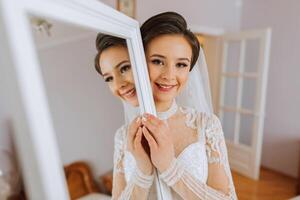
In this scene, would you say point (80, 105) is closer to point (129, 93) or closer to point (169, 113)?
point (129, 93)

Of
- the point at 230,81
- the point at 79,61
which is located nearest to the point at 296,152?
the point at 230,81

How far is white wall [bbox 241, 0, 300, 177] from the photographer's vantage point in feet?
7.70

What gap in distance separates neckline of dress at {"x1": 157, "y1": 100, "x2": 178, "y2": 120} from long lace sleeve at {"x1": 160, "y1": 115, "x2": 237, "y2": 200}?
0.08 metres

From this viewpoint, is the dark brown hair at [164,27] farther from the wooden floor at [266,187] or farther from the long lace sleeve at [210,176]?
the wooden floor at [266,187]

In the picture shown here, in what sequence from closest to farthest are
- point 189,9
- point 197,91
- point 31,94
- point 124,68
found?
1. point 31,94
2. point 124,68
3. point 197,91
4. point 189,9

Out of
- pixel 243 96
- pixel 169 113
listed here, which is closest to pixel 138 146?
pixel 169 113

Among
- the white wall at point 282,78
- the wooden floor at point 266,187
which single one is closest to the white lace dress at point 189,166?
the wooden floor at point 266,187

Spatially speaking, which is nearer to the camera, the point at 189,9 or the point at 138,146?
the point at 138,146

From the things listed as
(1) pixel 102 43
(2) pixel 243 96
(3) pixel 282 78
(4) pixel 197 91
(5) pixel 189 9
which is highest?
(5) pixel 189 9

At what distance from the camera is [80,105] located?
0.44 meters

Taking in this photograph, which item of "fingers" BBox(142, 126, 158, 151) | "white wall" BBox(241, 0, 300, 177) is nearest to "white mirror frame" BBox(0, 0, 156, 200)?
"fingers" BBox(142, 126, 158, 151)

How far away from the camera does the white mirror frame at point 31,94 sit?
10.5 inches

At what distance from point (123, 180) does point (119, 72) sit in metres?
0.24

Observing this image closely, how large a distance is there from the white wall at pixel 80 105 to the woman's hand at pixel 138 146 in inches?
1.3
